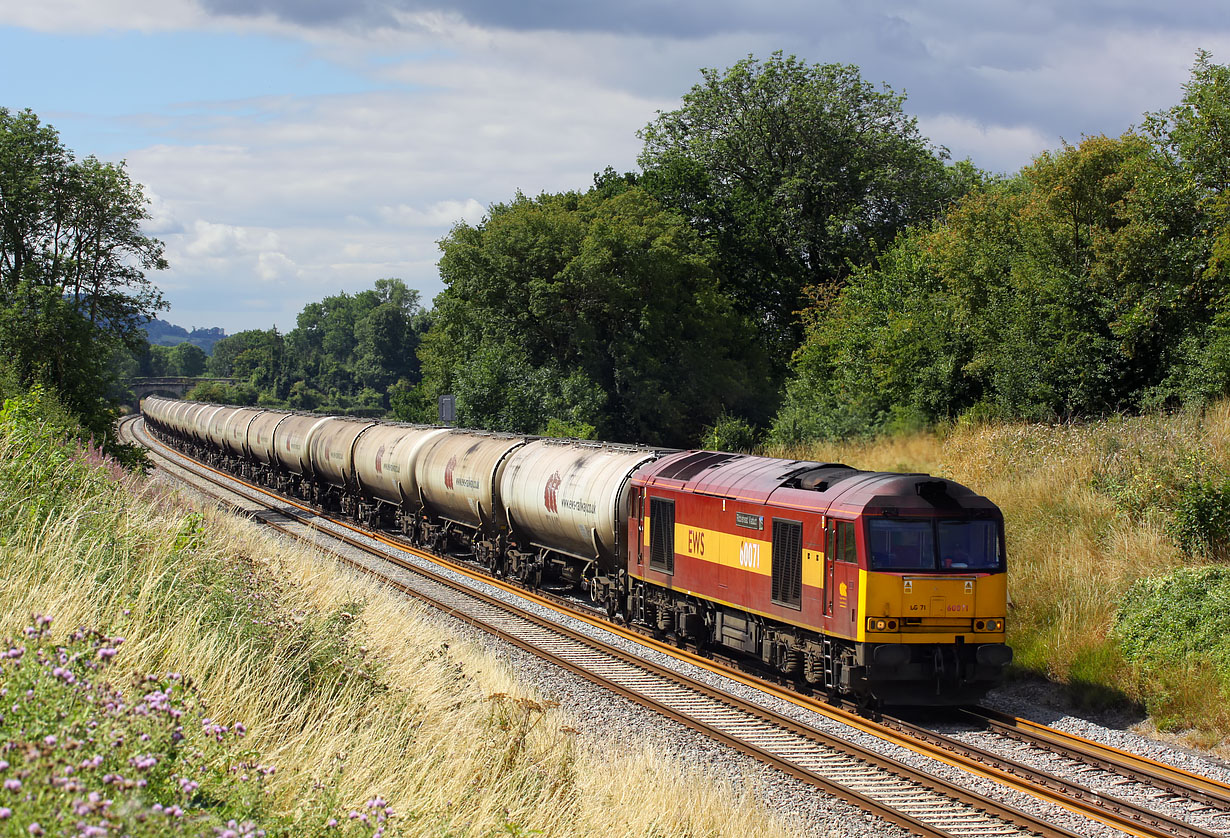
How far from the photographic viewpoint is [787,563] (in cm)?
1412

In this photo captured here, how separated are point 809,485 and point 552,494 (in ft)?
25.6

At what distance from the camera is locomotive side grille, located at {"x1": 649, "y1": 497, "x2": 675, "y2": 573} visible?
55.9 feet

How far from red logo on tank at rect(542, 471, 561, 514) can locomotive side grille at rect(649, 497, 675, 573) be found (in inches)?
142

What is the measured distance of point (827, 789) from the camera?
34.8 ft

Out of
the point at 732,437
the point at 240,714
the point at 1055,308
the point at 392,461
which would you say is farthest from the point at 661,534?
the point at 732,437


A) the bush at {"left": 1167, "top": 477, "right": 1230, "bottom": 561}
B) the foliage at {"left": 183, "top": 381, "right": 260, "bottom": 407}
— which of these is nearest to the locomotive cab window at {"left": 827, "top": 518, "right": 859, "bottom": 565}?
the bush at {"left": 1167, "top": 477, "right": 1230, "bottom": 561}

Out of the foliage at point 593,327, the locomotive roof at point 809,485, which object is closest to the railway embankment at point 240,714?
the locomotive roof at point 809,485

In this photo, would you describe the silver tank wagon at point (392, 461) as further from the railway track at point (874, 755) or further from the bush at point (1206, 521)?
the bush at point (1206, 521)

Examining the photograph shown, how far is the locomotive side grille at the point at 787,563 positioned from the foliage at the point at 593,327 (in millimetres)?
28016

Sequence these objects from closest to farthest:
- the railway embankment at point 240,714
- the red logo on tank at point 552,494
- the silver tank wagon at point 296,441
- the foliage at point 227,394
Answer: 1. the railway embankment at point 240,714
2. the red logo on tank at point 552,494
3. the silver tank wagon at point 296,441
4. the foliage at point 227,394

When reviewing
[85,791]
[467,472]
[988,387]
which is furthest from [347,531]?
[85,791]

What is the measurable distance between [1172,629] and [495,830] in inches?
444

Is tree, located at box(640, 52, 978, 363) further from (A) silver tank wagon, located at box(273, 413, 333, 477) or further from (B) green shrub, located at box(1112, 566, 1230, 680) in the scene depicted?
(B) green shrub, located at box(1112, 566, 1230, 680)

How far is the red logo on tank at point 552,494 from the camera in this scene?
20.8 meters
